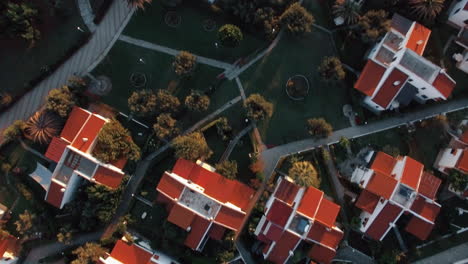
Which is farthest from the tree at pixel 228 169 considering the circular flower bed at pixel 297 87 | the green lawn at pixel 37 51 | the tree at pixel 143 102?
the green lawn at pixel 37 51

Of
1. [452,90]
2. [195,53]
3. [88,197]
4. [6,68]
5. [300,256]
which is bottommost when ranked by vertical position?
[88,197]

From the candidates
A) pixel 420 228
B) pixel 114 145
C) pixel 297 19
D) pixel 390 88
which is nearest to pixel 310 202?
pixel 420 228

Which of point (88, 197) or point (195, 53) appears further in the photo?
point (195, 53)

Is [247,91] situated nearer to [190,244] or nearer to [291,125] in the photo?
[291,125]

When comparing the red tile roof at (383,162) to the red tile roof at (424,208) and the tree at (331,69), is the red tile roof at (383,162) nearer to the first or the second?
the red tile roof at (424,208)

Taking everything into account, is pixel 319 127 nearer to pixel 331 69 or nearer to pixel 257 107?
pixel 331 69

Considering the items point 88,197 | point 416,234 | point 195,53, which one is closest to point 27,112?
point 88,197
